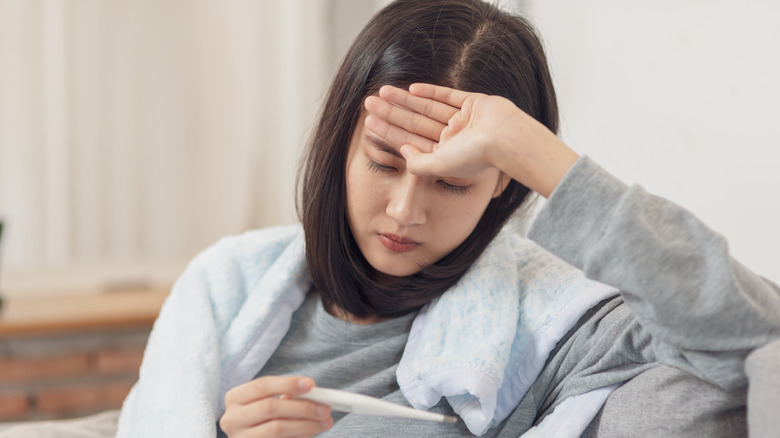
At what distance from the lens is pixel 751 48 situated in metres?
0.88

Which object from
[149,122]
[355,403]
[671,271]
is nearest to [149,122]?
[149,122]

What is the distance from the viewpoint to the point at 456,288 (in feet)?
3.29

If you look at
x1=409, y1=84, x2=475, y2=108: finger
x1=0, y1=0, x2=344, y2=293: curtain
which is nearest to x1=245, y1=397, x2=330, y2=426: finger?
x1=409, y1=84, x2=475, y2=108: finger

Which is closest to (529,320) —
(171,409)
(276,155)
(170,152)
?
(171,409)

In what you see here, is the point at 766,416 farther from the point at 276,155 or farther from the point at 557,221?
the point at 276,155

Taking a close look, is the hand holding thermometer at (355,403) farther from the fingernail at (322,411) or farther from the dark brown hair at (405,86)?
the dark brown hair at (405,86)

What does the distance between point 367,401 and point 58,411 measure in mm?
1490

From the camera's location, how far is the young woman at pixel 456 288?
2.33ft

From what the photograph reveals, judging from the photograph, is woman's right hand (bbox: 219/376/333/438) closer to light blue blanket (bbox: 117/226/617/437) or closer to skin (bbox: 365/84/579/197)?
light blue blanket (bbox: 117/226/617/437)

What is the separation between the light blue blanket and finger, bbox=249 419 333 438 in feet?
0.60

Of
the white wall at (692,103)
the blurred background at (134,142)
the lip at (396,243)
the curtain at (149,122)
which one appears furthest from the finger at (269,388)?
the curtain at (149,122)

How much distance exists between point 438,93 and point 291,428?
46 centimetres

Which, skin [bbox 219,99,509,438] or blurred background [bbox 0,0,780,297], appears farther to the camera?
blurred background [bbox 0,0,780,297]

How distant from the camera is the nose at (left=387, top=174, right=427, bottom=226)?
0.90 meters
